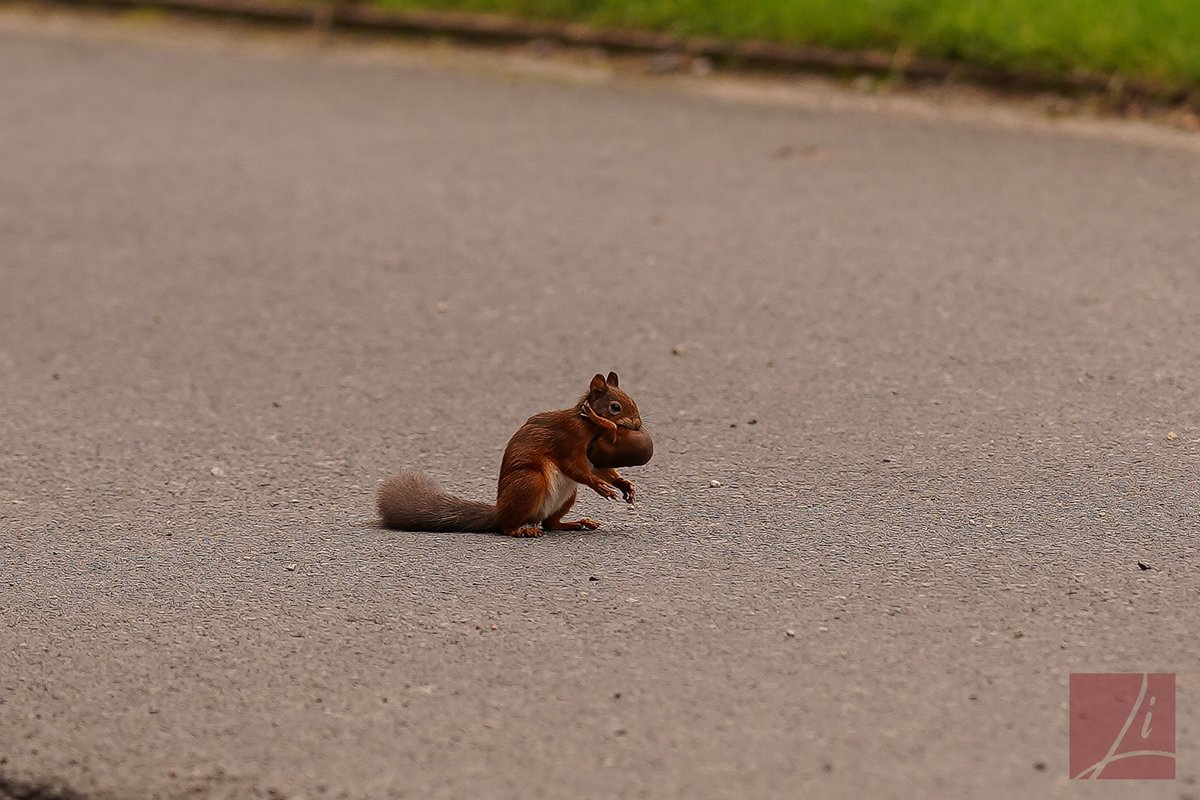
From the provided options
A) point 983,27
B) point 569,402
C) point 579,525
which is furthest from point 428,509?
point 983,27

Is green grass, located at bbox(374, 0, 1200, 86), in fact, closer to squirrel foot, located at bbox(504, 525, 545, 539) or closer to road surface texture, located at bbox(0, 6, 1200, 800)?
road surface texture, located at bbox(0, 6, 1200, 800)

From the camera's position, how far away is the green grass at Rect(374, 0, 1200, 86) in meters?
8.32

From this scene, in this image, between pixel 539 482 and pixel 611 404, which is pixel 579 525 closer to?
pixel 539 482

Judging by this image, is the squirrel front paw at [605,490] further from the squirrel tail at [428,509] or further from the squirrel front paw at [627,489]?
the squirrel tail at [428,509]

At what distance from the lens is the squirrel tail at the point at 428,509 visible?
4629 millimetres

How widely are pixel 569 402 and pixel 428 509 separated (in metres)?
1.17

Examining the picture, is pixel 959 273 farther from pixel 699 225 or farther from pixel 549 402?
pixel 549 402

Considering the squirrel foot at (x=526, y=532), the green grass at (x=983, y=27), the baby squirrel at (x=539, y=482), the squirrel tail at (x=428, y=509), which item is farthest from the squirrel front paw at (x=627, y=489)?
the green grass at (x=983, y=27)

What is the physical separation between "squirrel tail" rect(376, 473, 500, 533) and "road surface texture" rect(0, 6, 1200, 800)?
0.20ft

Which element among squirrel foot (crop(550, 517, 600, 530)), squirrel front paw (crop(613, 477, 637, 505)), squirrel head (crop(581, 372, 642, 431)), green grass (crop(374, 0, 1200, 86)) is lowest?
squirrel foot (crop(550, 517, 600, 530))

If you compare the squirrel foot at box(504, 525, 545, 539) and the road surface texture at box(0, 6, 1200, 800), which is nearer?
the road surface texture at box(0, 6, 1200, 800)

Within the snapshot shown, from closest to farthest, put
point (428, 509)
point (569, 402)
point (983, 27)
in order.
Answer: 1. point (428, 509)
2. point (569, 402)
3. point (983, 27)

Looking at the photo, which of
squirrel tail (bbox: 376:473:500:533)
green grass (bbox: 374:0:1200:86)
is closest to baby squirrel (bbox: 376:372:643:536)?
squirrel tail (bbox: 376:473:500:533)

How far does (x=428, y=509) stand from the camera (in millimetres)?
4637
